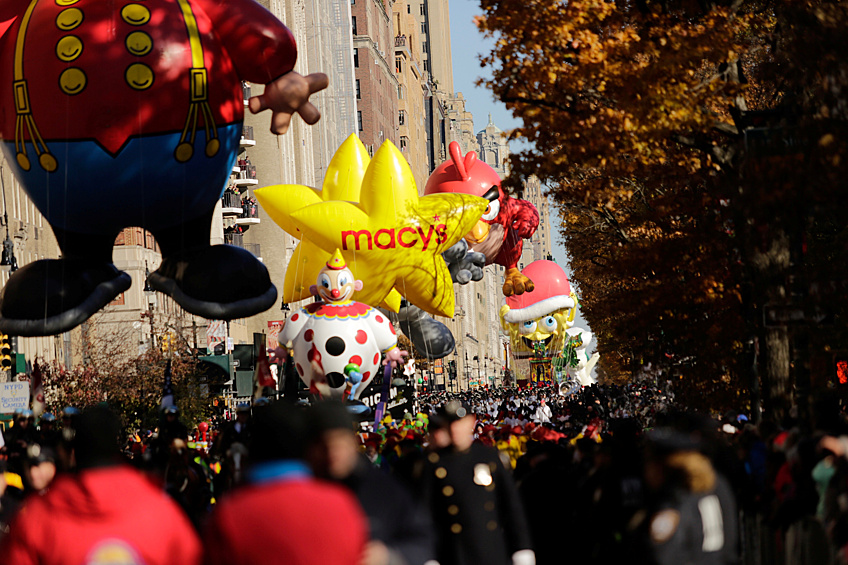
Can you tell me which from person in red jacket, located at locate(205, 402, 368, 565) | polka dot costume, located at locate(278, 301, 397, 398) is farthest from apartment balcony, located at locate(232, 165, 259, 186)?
→ person in red jacket, located at locate(205, 402, 368, 565)

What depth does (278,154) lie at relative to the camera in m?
66.2

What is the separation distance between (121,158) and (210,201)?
1239 millimetres

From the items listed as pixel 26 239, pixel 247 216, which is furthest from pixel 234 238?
pixel 26 239

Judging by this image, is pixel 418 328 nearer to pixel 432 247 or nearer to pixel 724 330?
pixel 432 247

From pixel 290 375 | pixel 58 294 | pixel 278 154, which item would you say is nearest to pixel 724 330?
pixel 290 375

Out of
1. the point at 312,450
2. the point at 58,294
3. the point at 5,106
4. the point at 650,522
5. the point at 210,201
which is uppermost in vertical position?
the point at 5,106

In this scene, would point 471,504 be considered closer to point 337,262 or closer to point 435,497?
point 435,497

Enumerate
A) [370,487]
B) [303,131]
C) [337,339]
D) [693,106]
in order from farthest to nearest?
1. [303,131]
2. [337,339]
3. [693,106]
4. [370,487]

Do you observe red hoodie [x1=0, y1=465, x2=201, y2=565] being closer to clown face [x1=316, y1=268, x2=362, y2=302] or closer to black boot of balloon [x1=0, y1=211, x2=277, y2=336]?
black boot of balloon [x1=0, y1=211, x2=277, y2=336]

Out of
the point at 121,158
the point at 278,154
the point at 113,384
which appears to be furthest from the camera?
the point at 278,154

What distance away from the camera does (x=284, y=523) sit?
12.0 feet

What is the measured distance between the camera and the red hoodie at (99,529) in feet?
12.7

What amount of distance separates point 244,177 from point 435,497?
55.5m

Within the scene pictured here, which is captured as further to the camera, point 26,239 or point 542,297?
point 542,297
